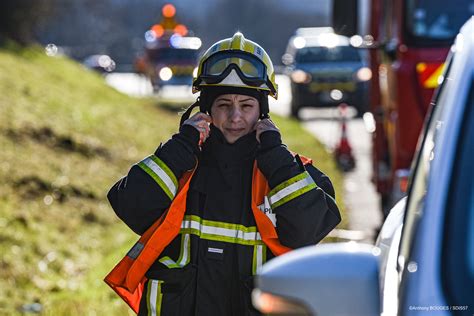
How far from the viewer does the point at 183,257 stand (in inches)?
167

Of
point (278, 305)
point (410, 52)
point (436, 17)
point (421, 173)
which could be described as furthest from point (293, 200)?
point (436, 17)

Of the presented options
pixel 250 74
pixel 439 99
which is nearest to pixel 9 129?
pixel 250 74

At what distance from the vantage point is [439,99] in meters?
3.03

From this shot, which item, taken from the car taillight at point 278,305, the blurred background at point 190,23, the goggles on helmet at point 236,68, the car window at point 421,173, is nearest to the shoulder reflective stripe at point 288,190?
the goggles on helmet at point 236,68

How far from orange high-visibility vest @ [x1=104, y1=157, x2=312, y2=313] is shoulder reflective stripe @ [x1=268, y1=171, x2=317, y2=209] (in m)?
0.05

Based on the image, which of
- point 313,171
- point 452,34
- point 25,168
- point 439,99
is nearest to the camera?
point 439,99

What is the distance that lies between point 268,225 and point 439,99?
1.28 metres

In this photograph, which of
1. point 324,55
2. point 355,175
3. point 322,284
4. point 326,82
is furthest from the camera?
point 324,55

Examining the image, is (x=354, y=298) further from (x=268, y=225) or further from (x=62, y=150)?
(x=62, y=150)

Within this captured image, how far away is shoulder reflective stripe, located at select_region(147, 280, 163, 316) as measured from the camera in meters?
4.25

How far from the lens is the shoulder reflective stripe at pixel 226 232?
4215mm

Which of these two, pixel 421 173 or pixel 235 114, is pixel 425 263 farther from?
pixel 235 114

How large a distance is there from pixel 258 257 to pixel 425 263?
1.79 metres

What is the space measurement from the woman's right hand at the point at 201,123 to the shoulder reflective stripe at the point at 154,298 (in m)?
0.50
